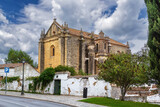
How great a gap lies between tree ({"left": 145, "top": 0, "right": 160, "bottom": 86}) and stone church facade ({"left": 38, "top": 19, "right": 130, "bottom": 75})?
110 feet

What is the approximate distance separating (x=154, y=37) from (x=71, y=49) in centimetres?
3586

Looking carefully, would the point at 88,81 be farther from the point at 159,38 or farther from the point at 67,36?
the point at 67,36

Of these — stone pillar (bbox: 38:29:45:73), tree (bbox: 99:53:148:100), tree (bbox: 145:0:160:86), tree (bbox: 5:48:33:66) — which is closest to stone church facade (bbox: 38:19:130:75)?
stone pillar (bbox: 38:29:45:73)

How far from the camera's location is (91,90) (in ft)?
73.0

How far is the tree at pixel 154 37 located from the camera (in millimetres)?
12250

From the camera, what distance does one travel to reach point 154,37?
40.4ft

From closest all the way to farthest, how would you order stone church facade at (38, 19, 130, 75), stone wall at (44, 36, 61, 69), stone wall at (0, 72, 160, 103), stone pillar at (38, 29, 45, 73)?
1. stone wall at (0, 72, 160, 103)
2. stone church facade at (38, 19, 130, 75)
3. stone wall at (44, 36, 61, 69)
4. stone pillar at (38, 29, 45, 73)

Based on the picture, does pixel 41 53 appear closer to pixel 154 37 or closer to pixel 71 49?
pixel 71 49

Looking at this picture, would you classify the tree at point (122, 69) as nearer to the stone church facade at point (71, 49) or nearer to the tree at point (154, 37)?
the tree at point (154, 37)

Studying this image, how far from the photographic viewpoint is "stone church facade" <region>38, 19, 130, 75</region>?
4616 centimetres

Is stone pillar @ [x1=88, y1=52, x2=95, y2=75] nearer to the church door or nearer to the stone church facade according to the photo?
the stone church facade

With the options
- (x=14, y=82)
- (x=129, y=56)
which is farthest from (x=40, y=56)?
(x=129, y=56)

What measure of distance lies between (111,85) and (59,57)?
88.9 ft

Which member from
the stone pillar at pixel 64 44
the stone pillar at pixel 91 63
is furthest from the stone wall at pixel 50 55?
the stone pillar at pixel 91 63
